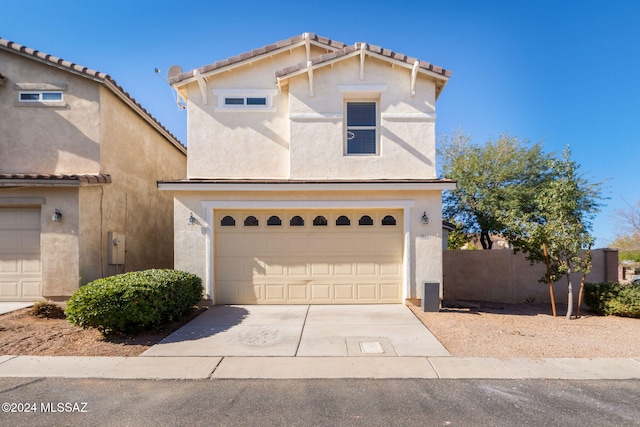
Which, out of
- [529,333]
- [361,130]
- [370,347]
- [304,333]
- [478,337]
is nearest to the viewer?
[370,347]

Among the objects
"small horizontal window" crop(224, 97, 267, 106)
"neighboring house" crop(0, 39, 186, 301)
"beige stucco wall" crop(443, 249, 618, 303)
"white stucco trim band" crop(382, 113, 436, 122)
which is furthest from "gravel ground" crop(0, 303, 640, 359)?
"small horizontal window" crop(224, 97, 267, 106)

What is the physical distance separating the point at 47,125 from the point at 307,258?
8111mm

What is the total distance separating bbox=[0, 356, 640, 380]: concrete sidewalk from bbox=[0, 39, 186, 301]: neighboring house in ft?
14.2

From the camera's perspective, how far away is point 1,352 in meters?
6.21

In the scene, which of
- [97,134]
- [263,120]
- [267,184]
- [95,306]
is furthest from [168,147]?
[95,306]

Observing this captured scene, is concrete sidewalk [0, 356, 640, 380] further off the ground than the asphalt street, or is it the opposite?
the asphalt street

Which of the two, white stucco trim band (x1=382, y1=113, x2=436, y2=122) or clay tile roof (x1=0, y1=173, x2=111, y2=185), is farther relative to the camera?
white stucco trim band (x1=382, y1=113, x2=436, y2=122)

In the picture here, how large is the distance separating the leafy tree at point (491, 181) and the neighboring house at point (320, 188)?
251 inches

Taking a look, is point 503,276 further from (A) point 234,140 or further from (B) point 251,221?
(A) point 234,140

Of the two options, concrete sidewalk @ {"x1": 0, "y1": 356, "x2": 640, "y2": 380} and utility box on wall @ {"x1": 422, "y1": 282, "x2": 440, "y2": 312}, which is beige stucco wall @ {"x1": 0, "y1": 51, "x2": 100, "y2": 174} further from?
utility box on wall @ {"x1": 422, "y1": 282, "x2": 440, "y2": 312}

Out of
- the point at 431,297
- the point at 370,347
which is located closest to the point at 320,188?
the point at 431,297

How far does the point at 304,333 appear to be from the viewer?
24.1 ft

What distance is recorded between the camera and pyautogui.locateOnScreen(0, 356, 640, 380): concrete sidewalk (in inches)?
209

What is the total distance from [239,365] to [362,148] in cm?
662
